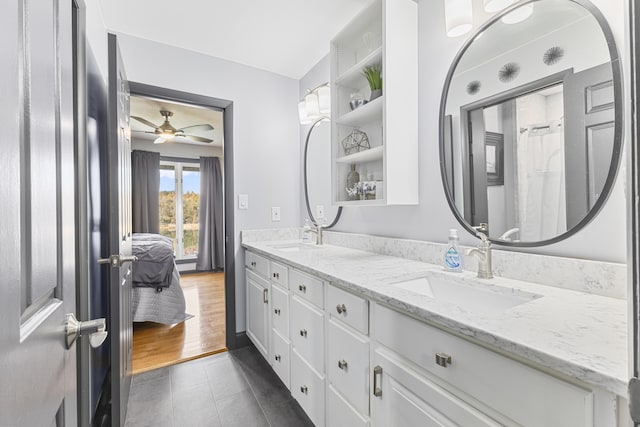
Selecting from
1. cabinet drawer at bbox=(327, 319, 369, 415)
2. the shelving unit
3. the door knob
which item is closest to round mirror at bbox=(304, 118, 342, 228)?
the shelving unit

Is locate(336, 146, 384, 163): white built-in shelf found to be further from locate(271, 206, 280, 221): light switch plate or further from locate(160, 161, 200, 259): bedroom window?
locate(160, 161, 200, 259): bedroom window

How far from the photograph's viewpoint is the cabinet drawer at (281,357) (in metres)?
1.72

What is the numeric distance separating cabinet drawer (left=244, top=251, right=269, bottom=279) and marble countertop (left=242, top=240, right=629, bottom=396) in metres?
0.85

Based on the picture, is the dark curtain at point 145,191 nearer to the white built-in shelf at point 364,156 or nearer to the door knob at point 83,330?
the white built-in shelf at point 364,156

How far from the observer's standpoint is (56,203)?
0.56 metres

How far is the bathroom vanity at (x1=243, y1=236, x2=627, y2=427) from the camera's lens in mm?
583

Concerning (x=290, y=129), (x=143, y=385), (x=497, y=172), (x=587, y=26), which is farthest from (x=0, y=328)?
(x=290, y=129)

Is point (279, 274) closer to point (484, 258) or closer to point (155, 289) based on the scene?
point (484, 258)

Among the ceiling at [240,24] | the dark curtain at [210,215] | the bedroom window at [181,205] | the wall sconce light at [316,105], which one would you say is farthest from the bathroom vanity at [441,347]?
the bedroom window at [181,205]

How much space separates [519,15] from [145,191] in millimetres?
5555

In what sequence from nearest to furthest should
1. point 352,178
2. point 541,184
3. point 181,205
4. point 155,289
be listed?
point 541,184
point 352,178
point 155,289
point 181,205

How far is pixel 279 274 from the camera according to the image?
6.00ft

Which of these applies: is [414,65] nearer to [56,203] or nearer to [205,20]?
[205,20]

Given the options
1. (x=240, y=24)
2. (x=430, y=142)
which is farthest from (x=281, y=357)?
(x=240, y=24)
